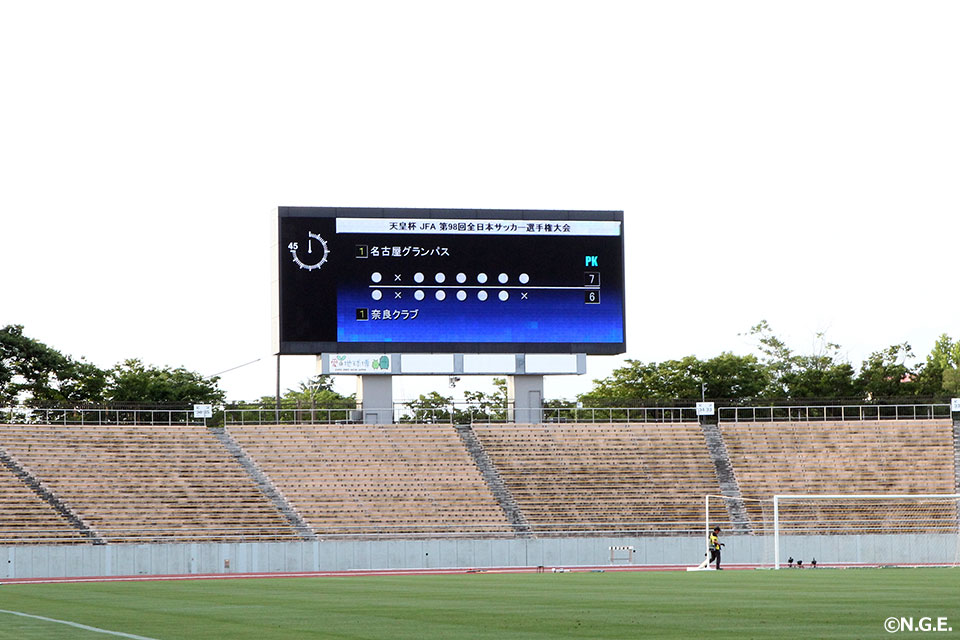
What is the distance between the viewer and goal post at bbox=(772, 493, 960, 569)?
165 ft

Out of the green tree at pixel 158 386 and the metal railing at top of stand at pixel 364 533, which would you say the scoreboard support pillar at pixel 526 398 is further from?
the green tree at pixel 158 386

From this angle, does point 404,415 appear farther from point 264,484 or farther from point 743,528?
point 743,528

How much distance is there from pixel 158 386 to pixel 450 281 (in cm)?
3277

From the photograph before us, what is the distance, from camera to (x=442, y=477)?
5491 cm

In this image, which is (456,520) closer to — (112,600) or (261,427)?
(261,427)

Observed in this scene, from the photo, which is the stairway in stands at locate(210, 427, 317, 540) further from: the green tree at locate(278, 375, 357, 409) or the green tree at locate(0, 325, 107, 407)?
the green tree at locate(278, 375, 357, 409)

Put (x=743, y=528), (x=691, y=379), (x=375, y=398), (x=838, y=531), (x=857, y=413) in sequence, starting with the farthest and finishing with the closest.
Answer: (x=691, y=379) < (x=857, y=413) < (x=375, y=398) < (x=743, y=528) < (x=838, y=531)

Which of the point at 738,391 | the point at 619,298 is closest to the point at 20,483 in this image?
the point at 619,298

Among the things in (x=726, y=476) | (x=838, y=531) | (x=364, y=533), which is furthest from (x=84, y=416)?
(x=838, y=531)

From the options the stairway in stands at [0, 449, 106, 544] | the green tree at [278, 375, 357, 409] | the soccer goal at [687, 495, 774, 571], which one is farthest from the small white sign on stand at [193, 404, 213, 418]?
the green tree at [278, 375, 357, 409]

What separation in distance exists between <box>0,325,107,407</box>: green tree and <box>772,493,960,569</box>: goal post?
3940cm

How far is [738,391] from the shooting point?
3457 inches

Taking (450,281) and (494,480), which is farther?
(494,480)

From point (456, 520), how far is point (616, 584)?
21.6 metres
